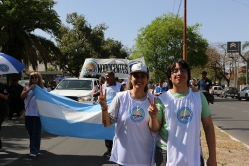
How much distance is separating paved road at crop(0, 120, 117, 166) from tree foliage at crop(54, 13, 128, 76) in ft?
114

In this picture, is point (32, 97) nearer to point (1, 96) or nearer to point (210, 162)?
point (1, 96)

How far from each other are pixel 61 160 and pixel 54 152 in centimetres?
90

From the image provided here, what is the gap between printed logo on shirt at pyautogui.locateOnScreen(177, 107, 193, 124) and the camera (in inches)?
127

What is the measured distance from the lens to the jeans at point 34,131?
25.2 ft

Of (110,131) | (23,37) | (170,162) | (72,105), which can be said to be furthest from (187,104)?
(23,37)

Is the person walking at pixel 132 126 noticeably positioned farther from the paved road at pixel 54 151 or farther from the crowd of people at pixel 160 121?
the paved road at pixel 54 151

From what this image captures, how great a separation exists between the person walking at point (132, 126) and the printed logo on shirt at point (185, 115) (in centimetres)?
48

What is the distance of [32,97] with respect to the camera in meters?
7.84

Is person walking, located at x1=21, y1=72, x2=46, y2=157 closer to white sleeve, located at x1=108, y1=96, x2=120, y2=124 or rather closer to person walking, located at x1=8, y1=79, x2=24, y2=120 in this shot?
white sleeve, located at x1=108, y1=96, x2=120, y2=124

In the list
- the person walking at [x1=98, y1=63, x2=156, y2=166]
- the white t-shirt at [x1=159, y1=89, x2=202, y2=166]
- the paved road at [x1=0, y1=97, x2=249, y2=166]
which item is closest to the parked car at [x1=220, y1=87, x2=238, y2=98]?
the paved road at [x1=0, y1=97, x2=249, y2=166]

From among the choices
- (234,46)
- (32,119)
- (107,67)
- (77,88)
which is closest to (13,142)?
(32,119)

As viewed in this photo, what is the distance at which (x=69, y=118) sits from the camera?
760 centimetres

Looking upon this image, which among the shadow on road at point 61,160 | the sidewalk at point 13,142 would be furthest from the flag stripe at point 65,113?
the sidewalk at point 13,142

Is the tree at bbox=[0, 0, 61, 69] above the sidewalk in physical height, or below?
above
